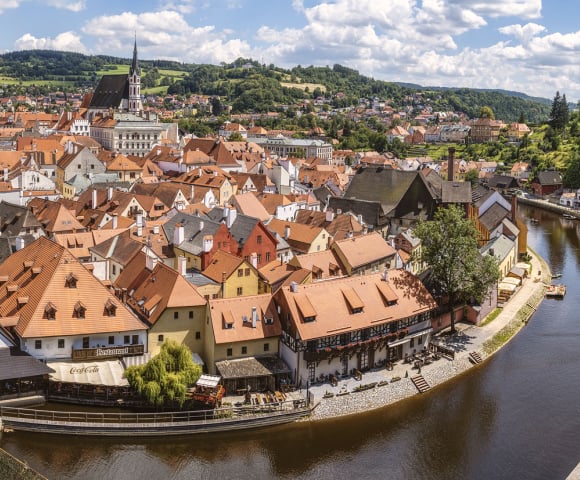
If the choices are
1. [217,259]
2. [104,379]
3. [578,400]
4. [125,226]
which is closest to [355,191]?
[125,226]

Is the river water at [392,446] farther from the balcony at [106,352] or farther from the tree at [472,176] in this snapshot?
the tree at [472,176]

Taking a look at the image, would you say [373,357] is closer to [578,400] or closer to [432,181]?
[578,400]

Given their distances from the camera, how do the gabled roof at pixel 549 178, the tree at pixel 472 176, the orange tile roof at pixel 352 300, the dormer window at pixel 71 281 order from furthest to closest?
the tree at pixel 472 176 < the gabled roof at pixel 549 178 < the orange tile roof at pixel 352 300 < the dormer window at pixel 71 281

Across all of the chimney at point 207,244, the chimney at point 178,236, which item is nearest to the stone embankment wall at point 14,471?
the chimney at point 207,244

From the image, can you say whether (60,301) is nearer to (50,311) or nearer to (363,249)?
(50,311)

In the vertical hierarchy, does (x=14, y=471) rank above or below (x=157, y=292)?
below

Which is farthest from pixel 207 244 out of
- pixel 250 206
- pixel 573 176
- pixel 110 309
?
pixel 573 176
